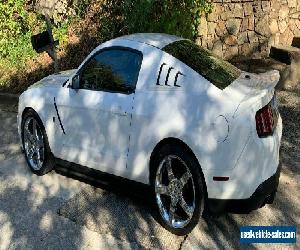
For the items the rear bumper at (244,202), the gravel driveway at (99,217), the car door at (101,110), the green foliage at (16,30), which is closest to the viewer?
the rear bumper at (244,202)

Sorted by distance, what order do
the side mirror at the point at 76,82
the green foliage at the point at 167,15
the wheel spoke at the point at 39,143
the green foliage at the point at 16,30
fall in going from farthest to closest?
the green foliage at the point at 16,30 → the green foliage at the point at 167,15 → the wheel spoke at the point at 39,143 → the side mirror at the point at 76,82

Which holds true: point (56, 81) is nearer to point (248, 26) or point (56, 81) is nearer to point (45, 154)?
point (45, 154)

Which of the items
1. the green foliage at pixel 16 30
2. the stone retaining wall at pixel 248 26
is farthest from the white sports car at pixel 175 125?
the green foliage at pixel 16 30

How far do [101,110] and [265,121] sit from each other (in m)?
1.77

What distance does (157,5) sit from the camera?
9188 millimetres

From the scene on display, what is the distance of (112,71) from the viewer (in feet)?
16.9

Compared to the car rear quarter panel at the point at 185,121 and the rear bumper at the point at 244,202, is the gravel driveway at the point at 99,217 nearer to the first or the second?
the rear bumper at the point at 244,202

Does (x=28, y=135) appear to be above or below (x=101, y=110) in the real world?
below

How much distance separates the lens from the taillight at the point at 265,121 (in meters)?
4.19

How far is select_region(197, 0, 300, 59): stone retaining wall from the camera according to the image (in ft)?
30.4

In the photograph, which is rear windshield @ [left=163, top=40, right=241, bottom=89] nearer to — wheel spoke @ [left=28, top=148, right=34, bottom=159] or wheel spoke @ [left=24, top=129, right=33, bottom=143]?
wheel spoke @ [left=24, top=129, right=33, bottom=143]

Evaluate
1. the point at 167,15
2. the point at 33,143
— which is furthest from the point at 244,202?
the point at 167,15

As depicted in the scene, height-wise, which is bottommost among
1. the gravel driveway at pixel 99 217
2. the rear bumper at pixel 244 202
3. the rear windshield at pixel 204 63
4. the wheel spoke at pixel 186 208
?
the gravel driveway at pixel 99 217

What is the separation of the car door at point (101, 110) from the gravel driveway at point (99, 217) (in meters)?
0.39
